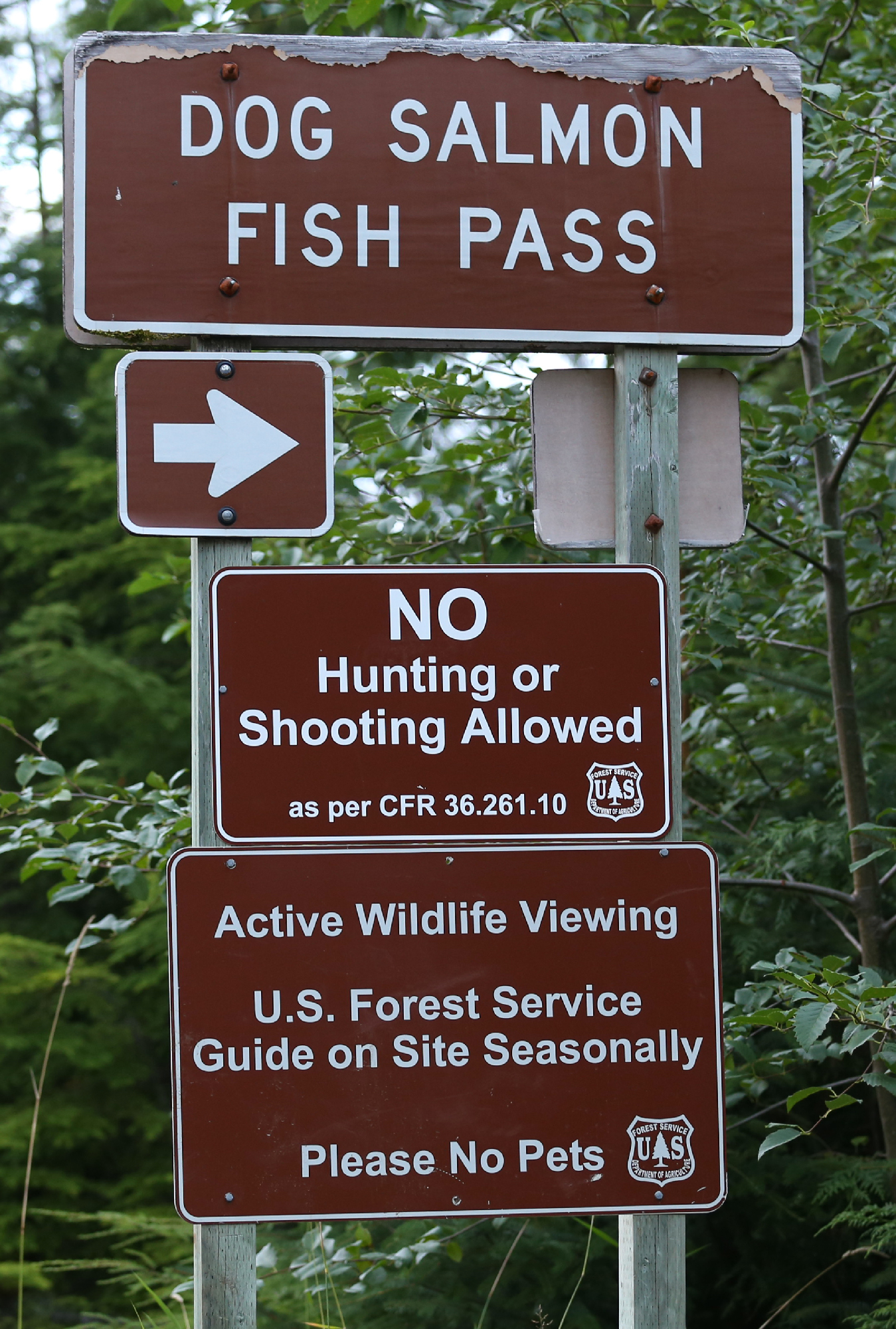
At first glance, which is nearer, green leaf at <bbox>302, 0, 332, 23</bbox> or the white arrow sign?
the white arrow sign

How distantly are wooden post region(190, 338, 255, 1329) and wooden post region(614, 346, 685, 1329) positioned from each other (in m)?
0.61

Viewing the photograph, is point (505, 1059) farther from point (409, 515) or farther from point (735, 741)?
point (735, 741)

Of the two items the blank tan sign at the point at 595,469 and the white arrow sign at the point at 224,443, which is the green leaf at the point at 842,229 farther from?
the white arrow sign at the point at 224,443

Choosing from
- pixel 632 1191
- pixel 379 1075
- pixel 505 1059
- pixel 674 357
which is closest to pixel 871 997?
pixel 632 1191

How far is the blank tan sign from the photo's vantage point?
1960 mm

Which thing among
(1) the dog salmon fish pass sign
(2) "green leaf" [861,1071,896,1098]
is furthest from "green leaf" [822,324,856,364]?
(2) "green leaf" [861,1071,896,1098]

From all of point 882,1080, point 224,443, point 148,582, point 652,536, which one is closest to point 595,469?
point 652,536

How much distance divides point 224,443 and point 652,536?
718 mm

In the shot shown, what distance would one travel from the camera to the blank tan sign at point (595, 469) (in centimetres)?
196

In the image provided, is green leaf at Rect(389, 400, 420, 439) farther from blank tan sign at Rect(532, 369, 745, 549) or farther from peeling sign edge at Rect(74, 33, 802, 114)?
peeling sign edge at Rect(74, 33, 802, 114)

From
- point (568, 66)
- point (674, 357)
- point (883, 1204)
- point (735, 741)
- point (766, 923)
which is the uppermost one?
point (568, 66)

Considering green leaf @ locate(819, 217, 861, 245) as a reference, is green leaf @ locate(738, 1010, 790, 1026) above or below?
below

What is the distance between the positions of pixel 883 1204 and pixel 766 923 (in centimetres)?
83

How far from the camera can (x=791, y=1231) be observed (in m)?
3.21
